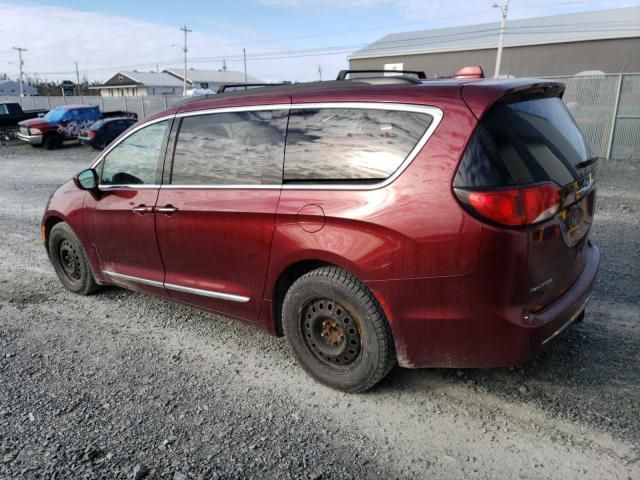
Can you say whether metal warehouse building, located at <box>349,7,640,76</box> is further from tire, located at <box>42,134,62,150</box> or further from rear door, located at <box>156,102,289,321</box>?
rear door, located at <box>156,102,289,321</box>

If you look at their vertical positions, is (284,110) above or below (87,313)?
above

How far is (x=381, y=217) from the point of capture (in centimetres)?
265

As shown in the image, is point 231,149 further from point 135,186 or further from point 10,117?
point 10,117

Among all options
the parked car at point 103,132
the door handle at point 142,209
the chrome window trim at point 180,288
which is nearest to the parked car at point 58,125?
the parked car at point 103,132

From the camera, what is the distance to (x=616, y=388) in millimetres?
2967

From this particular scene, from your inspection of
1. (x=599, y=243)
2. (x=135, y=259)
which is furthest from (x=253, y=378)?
(x=599, y=243)

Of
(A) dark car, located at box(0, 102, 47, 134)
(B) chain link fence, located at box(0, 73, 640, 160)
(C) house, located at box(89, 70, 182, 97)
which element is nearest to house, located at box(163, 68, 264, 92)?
(C) house, located at box(89, 70, 182, 97)

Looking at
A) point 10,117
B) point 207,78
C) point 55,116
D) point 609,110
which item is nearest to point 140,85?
point 207,78

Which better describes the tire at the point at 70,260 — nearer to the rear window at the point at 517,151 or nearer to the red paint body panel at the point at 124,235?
the red paint body panel at the point at 124,235

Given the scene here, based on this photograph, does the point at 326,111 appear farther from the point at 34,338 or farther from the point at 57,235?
the point at 57,235

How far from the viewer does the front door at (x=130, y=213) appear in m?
3.86

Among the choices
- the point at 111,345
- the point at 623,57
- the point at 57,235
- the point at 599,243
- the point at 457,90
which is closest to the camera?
the point at 457,90

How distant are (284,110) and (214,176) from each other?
0.70 m

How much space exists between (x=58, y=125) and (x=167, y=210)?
20708 millimetres
